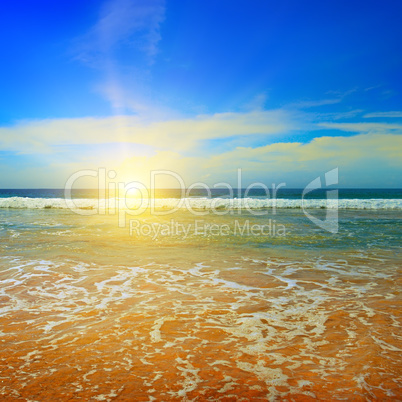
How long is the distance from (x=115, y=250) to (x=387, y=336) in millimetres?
6837

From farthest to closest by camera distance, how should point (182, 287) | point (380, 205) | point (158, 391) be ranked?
point (380, 205)
point (182, 287)
point (158, 391)

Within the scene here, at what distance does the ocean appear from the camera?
279 centimetres

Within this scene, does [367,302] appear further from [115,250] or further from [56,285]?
[115,250]

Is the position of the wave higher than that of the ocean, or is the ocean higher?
the wave

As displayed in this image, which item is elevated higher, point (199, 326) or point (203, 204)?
point (203, 204)

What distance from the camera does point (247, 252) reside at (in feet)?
27.8

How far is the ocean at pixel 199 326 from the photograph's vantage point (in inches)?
110

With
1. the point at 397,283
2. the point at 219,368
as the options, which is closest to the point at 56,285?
the point at 219,368

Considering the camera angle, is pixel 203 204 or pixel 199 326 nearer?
pixel 199 326

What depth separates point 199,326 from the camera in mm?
3949

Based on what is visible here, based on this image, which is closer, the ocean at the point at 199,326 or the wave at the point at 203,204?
the ocean at the point at 199,326

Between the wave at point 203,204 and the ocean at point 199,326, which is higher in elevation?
the wave at point 203,204

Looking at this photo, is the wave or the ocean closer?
the ocean

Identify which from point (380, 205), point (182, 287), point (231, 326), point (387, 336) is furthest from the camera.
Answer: point (380, 205)
